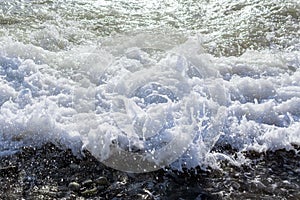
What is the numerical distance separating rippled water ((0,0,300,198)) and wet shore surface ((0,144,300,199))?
0.15m

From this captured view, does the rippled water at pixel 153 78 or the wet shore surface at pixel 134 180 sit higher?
the rippled water at pixel 153 78

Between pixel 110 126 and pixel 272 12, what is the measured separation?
4060 millimetres

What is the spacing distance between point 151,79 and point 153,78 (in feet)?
0.09

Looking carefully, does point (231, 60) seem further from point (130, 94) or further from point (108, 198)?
point (108, 198)

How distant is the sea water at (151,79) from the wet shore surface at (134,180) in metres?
0.14

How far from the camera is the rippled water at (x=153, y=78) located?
4.86 meters

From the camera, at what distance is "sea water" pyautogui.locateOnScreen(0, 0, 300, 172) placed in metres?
4.84

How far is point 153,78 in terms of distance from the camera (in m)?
5.77

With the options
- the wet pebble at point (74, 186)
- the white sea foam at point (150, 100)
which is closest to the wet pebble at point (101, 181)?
the wet pebble at point (74, 186)

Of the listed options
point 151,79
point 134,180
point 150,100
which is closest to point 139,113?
point 150,100

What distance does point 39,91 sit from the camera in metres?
5.61

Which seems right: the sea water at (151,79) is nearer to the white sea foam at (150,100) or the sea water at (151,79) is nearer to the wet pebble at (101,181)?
the white sea foam at (150,100)

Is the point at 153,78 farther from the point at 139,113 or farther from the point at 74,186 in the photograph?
the point at 74,186

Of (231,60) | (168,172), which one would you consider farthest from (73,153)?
(231,60)
